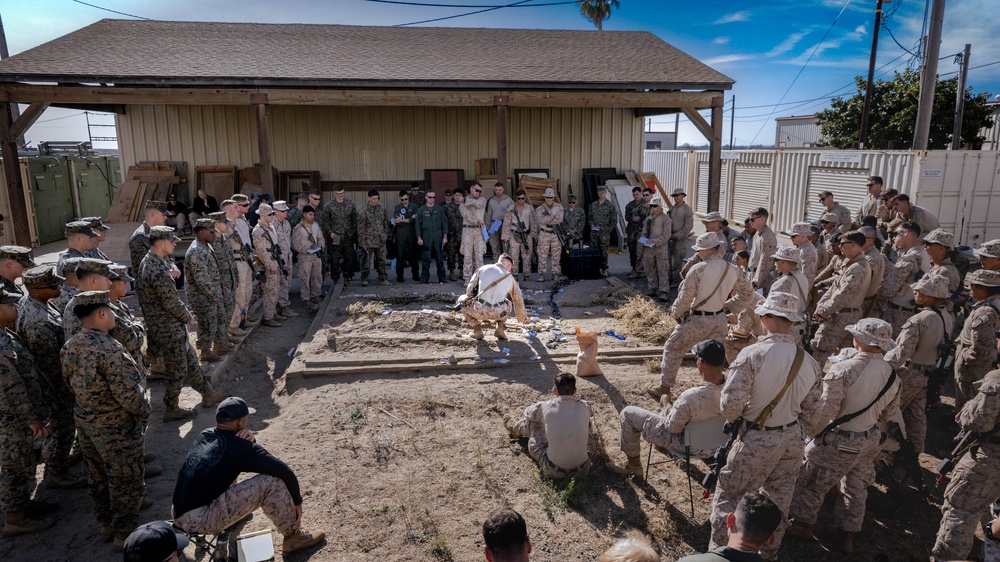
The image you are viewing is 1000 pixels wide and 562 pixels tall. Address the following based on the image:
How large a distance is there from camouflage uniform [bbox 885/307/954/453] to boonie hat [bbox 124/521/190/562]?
18.7 feet

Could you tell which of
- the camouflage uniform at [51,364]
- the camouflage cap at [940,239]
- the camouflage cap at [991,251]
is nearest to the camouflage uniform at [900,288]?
the camouflage cap at [940,239]

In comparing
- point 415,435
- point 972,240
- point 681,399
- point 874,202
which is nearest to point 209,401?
point 415,435

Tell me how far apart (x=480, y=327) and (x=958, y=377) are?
5.77m

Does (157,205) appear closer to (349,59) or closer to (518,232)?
(349,59)

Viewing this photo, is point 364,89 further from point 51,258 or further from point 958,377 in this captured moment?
point 958,377

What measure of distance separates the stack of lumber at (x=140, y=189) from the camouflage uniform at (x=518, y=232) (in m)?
8.90

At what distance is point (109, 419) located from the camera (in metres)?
4.57

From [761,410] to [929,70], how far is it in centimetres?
1411

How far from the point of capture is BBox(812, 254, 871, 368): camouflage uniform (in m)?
6.97

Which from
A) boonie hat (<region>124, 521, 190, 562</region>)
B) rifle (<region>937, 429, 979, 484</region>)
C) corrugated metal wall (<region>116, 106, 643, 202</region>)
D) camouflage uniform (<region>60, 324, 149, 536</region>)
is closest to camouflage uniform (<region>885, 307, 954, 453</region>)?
rifle (<region>937, 429, 979, 484</region>)

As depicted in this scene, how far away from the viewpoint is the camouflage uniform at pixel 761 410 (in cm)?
434

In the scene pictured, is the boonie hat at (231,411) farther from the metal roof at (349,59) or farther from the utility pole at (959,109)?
the utility pole at (959,109)

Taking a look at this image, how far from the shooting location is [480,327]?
30.1 ft

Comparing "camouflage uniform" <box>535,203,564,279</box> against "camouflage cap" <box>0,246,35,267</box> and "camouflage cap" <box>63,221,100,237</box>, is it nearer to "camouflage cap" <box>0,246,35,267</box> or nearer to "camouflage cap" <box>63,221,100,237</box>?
"camouflage cap" <box>63,221,100,237</box>
